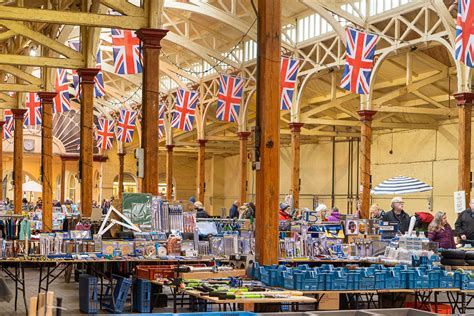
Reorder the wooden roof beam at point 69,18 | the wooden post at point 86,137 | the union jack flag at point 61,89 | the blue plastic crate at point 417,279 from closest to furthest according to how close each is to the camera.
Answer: the blue plastic crate at point 417,279 → the wooden roof beam at point 69,18 → the wooden post at point 86,137 → the union jack flag at point 61,89

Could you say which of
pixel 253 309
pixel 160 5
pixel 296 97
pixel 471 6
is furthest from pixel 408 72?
pixel 253 309

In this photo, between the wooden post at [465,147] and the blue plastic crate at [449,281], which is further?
the wooden post at [465,147]

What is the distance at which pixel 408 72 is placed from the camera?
83.5 ft

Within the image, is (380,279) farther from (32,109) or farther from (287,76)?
(32,109)

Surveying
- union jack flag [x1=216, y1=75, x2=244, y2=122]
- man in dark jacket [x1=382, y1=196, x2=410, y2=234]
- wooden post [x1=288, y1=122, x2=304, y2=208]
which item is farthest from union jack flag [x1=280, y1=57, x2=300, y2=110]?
man in dark jacket [x1=382, y1=196, x2=410, y2=234]

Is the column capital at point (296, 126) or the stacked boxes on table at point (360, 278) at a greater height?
the column capital at point (296, 126)

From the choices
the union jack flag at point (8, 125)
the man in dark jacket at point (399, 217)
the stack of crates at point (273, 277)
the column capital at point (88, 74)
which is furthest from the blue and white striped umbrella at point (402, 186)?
the stack of crates at point (273, 277)

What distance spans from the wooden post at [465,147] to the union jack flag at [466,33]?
4832 mm

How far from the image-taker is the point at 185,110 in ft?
95.6

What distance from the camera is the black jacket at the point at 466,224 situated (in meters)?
17.1

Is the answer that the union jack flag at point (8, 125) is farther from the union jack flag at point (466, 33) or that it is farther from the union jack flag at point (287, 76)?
the union jack flag at point (466, 33)

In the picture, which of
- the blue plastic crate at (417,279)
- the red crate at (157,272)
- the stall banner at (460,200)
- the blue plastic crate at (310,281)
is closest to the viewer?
the blue plastic crate at (310,281)

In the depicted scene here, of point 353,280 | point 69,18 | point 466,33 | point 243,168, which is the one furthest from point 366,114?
point 353,280

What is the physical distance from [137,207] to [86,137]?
19.4 ft
